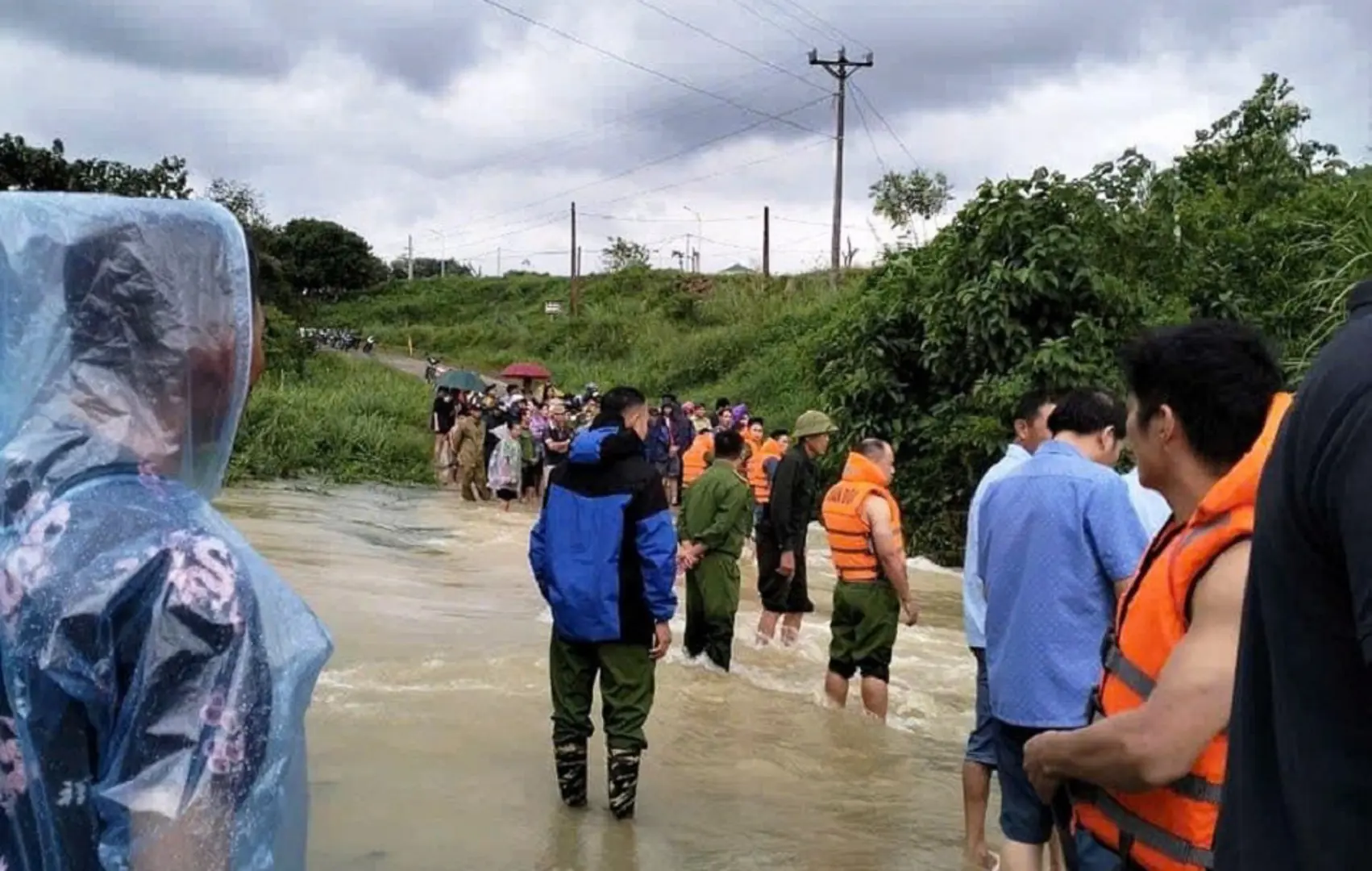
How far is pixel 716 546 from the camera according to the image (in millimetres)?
8688

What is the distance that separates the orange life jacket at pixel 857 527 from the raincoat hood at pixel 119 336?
223 inches

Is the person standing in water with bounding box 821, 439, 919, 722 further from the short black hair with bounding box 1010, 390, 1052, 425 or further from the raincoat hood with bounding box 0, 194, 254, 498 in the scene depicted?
the raincoat hood with bounding box 0, 194, 254, 498

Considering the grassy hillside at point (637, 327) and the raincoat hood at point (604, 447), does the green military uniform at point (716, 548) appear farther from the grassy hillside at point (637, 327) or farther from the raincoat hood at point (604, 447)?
the grassy hillside at point (637, 327)

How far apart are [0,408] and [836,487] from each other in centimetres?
609

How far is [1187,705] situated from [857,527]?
4.99 metres

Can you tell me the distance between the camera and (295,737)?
5.69 feet

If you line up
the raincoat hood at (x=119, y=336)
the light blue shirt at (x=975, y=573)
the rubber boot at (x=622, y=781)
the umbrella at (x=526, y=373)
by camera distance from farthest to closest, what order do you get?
the umbrella at (x=526, y=373) < the rubber boot at (x=622, y=781) < the light blue shirt at (x=975, y=573) < the raincoat hood at (x=119, y=336)

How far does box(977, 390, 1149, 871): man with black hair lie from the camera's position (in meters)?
3.77

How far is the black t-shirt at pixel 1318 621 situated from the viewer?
1.19m

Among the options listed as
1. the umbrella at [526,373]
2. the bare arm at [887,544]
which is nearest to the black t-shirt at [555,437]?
the umbrella at [526,373]

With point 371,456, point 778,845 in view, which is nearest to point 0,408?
point 778,845

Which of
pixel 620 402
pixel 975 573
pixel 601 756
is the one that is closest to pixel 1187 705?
pixel 975 573

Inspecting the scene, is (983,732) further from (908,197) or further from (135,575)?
(908,197)

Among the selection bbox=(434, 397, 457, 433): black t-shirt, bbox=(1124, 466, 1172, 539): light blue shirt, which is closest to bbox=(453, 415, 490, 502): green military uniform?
bbox=(434, 397, 457, 433): black t-shirt
